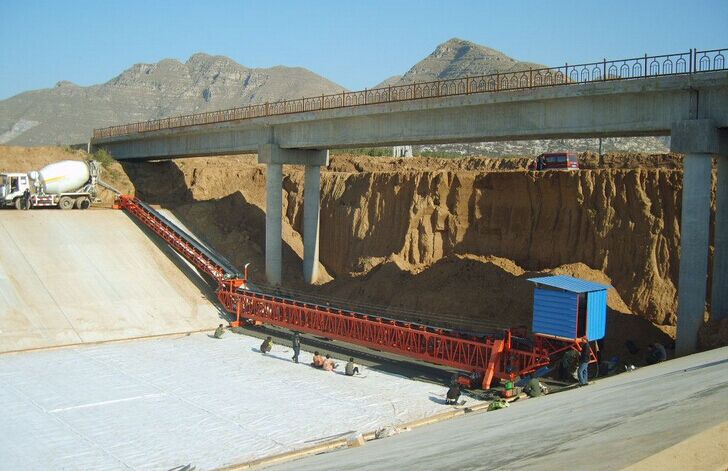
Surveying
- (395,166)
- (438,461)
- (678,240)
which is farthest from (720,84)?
(395,166)

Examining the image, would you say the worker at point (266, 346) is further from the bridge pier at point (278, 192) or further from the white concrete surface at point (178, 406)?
the bridge pier at point (278, 192)

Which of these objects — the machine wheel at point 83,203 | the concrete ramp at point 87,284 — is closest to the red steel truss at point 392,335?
the concrete ramp at point 87,284

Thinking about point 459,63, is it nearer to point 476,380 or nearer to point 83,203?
point 83,203

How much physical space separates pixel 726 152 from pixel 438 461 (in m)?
15.1

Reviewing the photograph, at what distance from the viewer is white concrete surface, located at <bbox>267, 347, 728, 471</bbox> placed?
11.5 meters

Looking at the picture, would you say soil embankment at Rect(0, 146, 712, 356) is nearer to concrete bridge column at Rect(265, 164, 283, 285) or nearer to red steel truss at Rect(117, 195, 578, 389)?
concrete bridge column at Rect(265, 164, 283, 285)

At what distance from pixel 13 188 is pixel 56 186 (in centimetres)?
222

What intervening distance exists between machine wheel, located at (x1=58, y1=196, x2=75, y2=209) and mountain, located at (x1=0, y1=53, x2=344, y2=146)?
91483mm

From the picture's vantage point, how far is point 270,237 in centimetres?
3900

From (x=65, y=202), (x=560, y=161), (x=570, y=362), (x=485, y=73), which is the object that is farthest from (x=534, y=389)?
(x=485, y=73)

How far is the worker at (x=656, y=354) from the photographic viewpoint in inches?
867

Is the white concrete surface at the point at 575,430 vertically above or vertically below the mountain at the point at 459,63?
below

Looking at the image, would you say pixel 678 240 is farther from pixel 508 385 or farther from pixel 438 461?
pixel 438 461

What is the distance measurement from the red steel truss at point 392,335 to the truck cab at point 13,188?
10.8 metres
